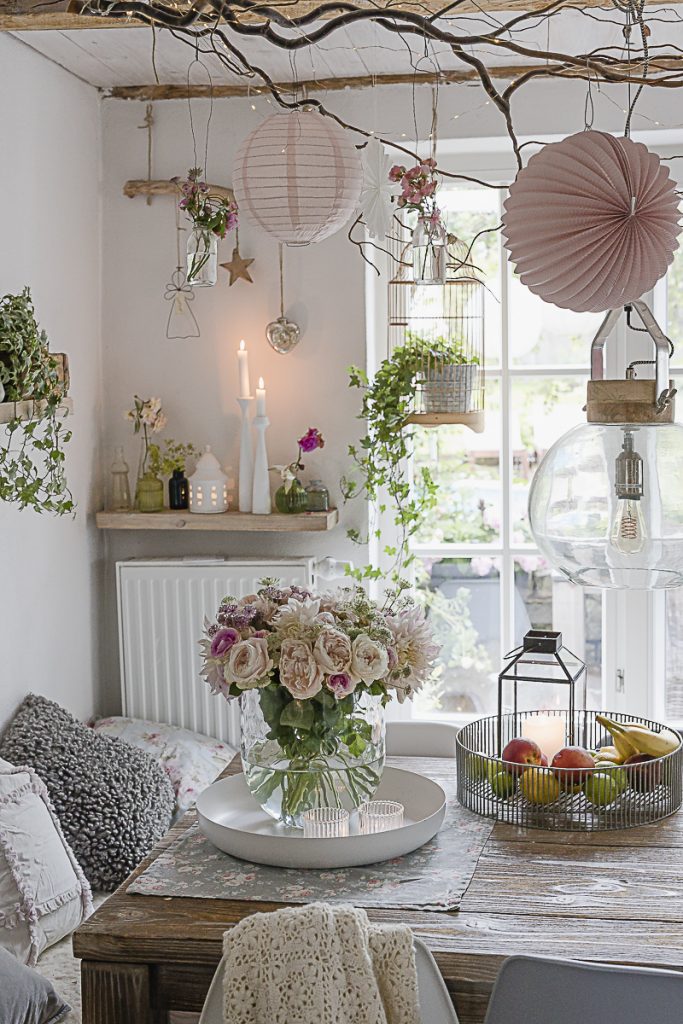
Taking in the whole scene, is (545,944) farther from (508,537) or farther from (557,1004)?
(508,537)

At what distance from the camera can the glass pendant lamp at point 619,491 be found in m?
1.54

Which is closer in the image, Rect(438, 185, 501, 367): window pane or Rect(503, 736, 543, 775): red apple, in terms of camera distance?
Rect(503, 736, 543, 775): red apple

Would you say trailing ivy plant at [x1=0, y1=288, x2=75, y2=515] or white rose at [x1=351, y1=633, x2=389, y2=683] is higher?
trailing ivy plant at [x1=0, y1=288, x2=75, y2=515]

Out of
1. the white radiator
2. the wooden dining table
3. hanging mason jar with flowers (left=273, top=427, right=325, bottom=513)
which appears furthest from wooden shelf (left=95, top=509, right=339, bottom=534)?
the wooden dining table

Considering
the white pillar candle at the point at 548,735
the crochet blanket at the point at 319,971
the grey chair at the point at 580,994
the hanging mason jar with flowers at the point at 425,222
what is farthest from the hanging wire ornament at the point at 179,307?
the grey chair at the point at 580,994

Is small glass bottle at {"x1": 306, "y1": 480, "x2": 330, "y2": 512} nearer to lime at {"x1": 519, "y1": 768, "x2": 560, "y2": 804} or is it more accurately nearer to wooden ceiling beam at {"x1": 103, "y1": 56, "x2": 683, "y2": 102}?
wooden ceiling beam at {"x1": 103, "y1": 56, "x2": 683, "y2": 102}

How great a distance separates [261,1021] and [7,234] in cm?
210

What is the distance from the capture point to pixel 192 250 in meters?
2.24

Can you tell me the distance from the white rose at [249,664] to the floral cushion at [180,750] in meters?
1.32

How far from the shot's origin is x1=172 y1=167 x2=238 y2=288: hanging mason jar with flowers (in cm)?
224

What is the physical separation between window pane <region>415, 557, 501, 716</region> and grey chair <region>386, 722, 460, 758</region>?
108cm

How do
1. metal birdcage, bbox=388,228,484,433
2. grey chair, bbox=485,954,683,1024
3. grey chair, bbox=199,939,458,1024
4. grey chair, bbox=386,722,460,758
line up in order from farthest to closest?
metal birdcage, bbox=388,228,484,433 → grey chair, bbox=386,722,460,758 → grey chair, bbox=199,939,458,1024 → grey chair, bbox=485,954,683,1024

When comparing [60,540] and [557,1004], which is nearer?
[557,1004]

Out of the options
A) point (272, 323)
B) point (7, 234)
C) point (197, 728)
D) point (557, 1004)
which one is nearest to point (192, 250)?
point (7, 234)
